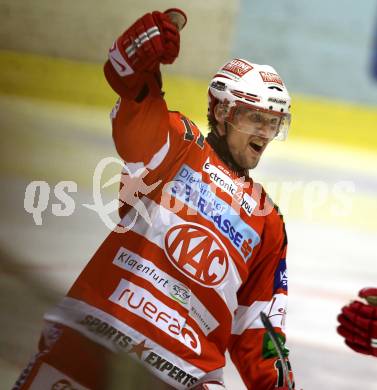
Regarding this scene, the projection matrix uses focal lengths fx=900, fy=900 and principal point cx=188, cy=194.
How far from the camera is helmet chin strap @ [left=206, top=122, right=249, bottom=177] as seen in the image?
1705mm

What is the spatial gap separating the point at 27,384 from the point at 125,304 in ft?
0.78

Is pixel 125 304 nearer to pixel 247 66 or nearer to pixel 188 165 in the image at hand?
pixel 188 165

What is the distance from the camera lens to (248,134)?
5.56 ft

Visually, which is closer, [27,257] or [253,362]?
[27,257]

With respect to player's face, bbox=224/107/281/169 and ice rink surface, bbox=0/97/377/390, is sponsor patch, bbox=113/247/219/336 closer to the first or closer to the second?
ice rink surface, bbox=0/97/377/390

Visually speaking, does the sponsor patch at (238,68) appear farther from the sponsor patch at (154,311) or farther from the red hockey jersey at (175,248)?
the sponsor patch at (154,311)

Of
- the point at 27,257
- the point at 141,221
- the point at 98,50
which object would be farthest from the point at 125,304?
the point at 98,50

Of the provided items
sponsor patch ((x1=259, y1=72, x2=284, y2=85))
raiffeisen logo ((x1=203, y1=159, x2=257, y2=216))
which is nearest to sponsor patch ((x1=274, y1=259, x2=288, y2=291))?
raiffeisen logo ((x1=203, y1=159, x2=257, y2=216))

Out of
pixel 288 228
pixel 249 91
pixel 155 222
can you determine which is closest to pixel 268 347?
pixel 155 222

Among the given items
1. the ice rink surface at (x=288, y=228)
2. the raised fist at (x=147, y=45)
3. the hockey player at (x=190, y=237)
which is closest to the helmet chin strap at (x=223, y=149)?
the hockey player at (x=190, y=237)

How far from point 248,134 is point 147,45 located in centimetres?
41

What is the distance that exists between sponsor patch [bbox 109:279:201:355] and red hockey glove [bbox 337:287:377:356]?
0.44 metres

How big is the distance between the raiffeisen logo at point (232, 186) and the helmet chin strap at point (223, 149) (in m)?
0.03

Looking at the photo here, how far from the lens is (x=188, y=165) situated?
1599 millimetres
